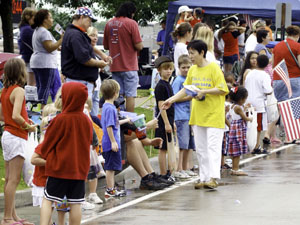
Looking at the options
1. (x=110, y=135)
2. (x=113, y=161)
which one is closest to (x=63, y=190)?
(x=110, y=135)

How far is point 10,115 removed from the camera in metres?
8.75

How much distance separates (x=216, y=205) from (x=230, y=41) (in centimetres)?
1145

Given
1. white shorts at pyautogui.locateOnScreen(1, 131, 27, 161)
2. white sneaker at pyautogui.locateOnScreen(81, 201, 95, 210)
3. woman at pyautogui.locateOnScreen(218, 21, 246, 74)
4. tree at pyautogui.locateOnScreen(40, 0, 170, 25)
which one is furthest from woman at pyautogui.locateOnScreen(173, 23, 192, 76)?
tree at pyautogui.locateOnScreen(40, 0, 170, 25)

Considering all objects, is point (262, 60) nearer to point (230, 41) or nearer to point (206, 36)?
point (206, 36)

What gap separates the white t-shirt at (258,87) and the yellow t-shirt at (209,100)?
4.14m

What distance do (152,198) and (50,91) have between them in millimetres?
4120

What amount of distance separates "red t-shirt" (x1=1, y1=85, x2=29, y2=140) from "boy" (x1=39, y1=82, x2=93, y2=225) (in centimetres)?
124

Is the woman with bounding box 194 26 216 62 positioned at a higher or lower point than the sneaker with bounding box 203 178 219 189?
higher

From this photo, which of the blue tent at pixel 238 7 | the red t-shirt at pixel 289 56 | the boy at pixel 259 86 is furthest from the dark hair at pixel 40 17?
the blue tent at pixel 238 7

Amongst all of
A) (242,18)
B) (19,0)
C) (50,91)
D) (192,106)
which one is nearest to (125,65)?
(50,91)

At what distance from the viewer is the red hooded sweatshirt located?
7.46 meters

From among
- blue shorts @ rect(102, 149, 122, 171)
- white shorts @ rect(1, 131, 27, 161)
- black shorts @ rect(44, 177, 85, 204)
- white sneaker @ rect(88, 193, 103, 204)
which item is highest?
white shorts @ rect(1, 131, 27, 161)

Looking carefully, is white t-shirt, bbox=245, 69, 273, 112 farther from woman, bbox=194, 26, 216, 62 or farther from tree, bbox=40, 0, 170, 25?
tree, bbox=40, 0, 170, 25

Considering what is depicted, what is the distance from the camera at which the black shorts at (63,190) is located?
296 inches
